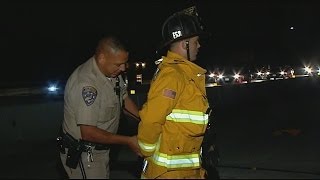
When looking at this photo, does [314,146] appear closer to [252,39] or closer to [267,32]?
[252,39]

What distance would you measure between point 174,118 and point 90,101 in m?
0.83

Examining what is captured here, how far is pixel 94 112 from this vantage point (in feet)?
11.1

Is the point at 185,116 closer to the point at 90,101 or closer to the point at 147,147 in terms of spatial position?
the point at 147,147

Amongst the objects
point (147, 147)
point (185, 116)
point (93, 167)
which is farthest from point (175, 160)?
point (93, 167)

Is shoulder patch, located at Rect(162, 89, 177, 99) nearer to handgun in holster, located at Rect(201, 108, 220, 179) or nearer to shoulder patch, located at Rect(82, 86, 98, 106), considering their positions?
handgun in holster, located at Rect(201, 108, 220, 179)

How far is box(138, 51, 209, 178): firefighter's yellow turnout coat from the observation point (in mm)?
2717

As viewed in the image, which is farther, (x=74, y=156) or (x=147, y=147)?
(x=74, y=156)

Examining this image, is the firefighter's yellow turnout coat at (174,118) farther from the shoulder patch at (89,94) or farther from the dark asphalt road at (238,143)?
the dark asphalt road at (238,143)

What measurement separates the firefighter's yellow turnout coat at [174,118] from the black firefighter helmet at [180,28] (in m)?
0.16

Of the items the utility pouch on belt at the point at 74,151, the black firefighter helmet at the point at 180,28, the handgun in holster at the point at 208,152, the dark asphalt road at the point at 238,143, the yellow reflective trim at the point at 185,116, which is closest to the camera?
the yellow reflective trim at the point at 185,116

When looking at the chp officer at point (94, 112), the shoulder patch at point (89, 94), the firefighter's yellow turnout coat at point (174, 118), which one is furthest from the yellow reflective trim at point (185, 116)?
the shoulder patch at point (89, 94)

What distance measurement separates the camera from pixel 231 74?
89.9 feet

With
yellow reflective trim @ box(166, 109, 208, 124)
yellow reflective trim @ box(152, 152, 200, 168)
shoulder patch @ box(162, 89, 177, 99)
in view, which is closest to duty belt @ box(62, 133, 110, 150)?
yellow reflective trim @ box(152, 152, 200, 168)

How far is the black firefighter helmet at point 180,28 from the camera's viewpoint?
3062 millimetres
